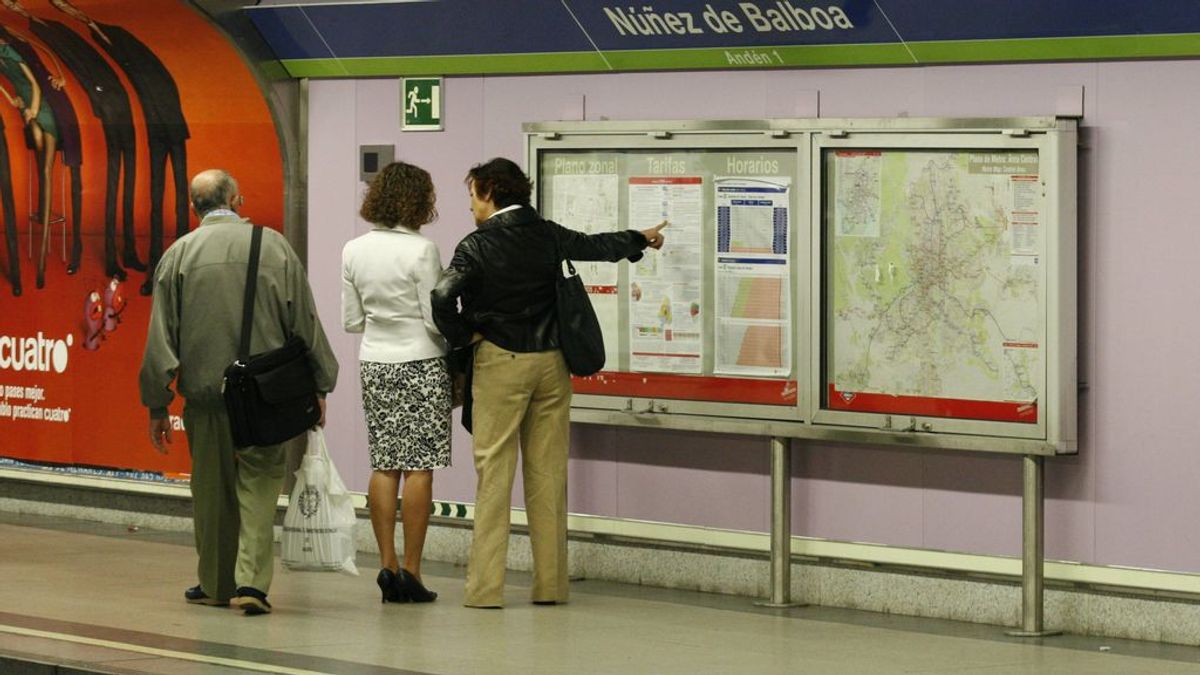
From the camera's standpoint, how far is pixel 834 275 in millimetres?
9953

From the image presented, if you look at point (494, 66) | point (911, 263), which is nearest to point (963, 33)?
point (911, 263)

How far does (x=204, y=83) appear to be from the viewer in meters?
12.3

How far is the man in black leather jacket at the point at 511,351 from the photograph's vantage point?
381 inches

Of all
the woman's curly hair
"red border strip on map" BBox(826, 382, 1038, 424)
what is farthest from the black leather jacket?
"red border strip on map" BBox(826, 382, 1038, 424)

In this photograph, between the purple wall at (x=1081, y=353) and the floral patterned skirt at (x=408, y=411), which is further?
the floral patterned skirt at (x=408, y=411)

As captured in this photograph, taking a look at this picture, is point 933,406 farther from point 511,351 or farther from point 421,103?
point 421,103

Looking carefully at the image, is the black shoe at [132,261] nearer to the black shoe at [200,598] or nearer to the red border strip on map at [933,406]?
the black shoe at [200,598]

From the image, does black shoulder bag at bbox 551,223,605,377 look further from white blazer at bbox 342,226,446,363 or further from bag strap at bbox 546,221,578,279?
white blazer at bbox 342,226,446,363

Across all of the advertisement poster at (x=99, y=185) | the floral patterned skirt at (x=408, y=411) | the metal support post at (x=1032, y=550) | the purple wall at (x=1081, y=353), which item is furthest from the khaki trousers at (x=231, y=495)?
the metal support post at (x=1032, y=550)

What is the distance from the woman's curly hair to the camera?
32.8 feet

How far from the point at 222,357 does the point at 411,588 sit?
127cm

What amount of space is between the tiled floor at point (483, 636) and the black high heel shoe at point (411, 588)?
63mm

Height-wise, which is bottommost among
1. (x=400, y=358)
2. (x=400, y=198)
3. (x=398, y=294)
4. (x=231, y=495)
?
(x=231, y=495)

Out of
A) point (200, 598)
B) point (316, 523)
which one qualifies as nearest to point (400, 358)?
point (316, 523)
